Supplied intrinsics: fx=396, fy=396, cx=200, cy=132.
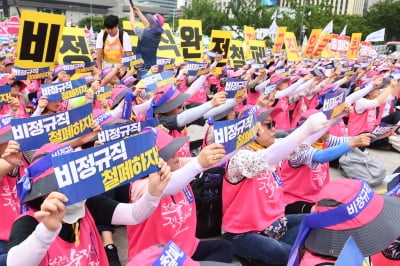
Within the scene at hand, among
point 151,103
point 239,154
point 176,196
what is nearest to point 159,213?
point 176,196

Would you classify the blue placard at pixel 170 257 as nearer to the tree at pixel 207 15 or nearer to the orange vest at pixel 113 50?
the orange vest at pixel 113 50

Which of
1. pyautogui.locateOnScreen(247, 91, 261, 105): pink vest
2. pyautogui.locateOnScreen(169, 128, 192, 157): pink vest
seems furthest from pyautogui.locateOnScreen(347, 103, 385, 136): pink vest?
pyautogui.locateOnScreen(169, 128, 192, 157): pink vest

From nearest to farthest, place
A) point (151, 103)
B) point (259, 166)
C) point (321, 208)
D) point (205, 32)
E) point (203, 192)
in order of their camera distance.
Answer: point (321, 208)
point (259, 166)
point (203, 192)
point (151, 103)
point (205, 32)

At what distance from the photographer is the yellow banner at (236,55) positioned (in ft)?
31.6

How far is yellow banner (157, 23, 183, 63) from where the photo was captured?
26.7 ft

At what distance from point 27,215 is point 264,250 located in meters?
1.66

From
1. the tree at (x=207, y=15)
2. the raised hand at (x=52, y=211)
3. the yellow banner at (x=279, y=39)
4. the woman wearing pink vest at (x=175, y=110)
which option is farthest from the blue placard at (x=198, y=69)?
the tree at (x=207, y=15)

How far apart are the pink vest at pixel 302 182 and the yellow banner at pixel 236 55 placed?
639 centimetres

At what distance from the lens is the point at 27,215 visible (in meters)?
1.85

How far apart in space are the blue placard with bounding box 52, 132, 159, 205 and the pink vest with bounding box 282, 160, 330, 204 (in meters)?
1.88

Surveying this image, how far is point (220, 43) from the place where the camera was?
8.45 meters

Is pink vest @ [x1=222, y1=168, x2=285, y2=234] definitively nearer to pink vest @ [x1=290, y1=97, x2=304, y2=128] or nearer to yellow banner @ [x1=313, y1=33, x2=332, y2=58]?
pink vest @ [x1=290, y1=97, x2=304, y2=128]

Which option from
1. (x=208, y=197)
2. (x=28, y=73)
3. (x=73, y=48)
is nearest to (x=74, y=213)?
(x=208, y=197)

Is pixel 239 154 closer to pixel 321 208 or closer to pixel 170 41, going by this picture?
pixel 321 208
